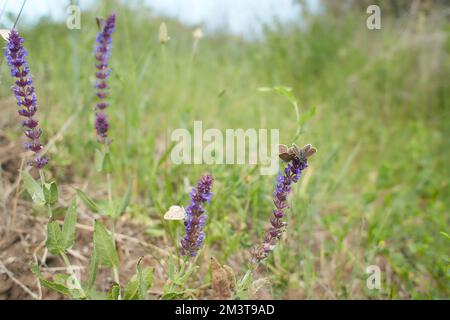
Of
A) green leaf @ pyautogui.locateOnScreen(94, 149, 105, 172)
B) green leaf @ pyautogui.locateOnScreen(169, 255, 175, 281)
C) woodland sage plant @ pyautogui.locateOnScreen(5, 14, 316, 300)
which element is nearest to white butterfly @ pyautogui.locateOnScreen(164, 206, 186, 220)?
woodland sage plant @ pyautogui.locateOnScreen(5, 14, 316, 300)

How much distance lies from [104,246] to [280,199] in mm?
584

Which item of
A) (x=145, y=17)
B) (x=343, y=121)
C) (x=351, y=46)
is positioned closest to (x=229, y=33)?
(x=145, y=17)

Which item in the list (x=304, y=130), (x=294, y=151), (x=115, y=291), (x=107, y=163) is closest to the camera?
(x=294, y=151)

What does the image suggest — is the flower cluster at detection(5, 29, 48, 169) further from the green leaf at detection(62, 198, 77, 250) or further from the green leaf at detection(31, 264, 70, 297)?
the green leaf at detection(31, 264, 70, 297)

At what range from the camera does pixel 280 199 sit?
49.4 inches

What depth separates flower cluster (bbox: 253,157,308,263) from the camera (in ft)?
3.93

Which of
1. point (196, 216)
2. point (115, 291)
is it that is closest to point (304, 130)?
point (196, 216)

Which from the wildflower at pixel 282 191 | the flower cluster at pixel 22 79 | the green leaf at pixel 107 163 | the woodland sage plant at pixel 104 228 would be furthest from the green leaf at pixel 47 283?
the wildflower at pixel 282 191

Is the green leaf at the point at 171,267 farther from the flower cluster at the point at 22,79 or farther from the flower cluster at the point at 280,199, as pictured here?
the flower cluster at the point at 22,79

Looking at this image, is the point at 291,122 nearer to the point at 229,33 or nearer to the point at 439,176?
the point at 439,176

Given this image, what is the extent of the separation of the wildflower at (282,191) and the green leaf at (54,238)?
591 millimetres

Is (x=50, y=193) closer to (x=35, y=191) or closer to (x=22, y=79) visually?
(x=35, y=191)

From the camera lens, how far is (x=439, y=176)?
9.84 ft

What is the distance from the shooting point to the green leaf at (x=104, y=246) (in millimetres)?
1351
